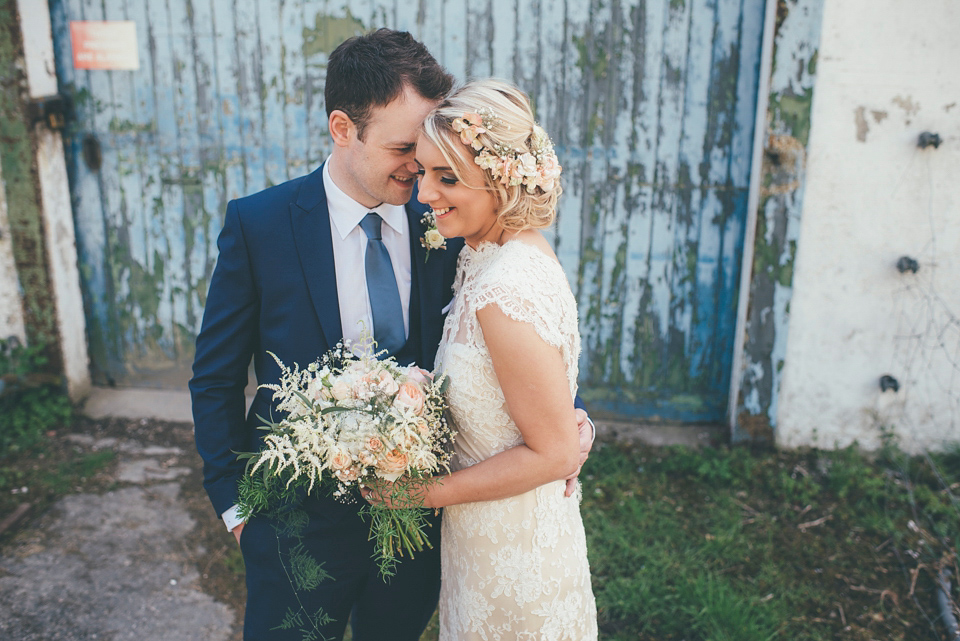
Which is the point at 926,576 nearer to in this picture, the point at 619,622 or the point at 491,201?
the point at 619,622

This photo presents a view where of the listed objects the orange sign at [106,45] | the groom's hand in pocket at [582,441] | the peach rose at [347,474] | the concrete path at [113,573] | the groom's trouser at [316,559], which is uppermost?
the orange sign at [106,45]

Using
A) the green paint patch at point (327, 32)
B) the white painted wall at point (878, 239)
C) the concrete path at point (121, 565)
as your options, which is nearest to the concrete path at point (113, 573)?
the concrete path at point (121, 565)

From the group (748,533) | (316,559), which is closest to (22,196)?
(316,559)

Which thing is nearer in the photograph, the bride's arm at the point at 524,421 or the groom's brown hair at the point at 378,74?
the bride's arm at the point at 524,421

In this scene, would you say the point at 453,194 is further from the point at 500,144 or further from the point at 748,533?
the point at 748,533

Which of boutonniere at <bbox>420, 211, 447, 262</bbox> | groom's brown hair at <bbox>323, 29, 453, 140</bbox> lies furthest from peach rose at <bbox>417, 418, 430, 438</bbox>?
groom's brown hair at <bbox>323, 29, 453, 140</bbox>

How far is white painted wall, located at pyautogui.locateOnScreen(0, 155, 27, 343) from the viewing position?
165 inches

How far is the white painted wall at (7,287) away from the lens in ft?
13.8

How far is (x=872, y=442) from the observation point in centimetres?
395

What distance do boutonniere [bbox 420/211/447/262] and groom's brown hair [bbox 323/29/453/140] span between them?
0.32m

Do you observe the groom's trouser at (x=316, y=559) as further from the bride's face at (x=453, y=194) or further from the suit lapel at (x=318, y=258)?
the bride's face at (x=453, y=194)

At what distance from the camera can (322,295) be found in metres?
1.94

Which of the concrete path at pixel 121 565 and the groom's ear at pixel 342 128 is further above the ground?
the groom's ear at pixel 342 128

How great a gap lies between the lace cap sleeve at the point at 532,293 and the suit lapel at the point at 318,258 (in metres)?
0.46
